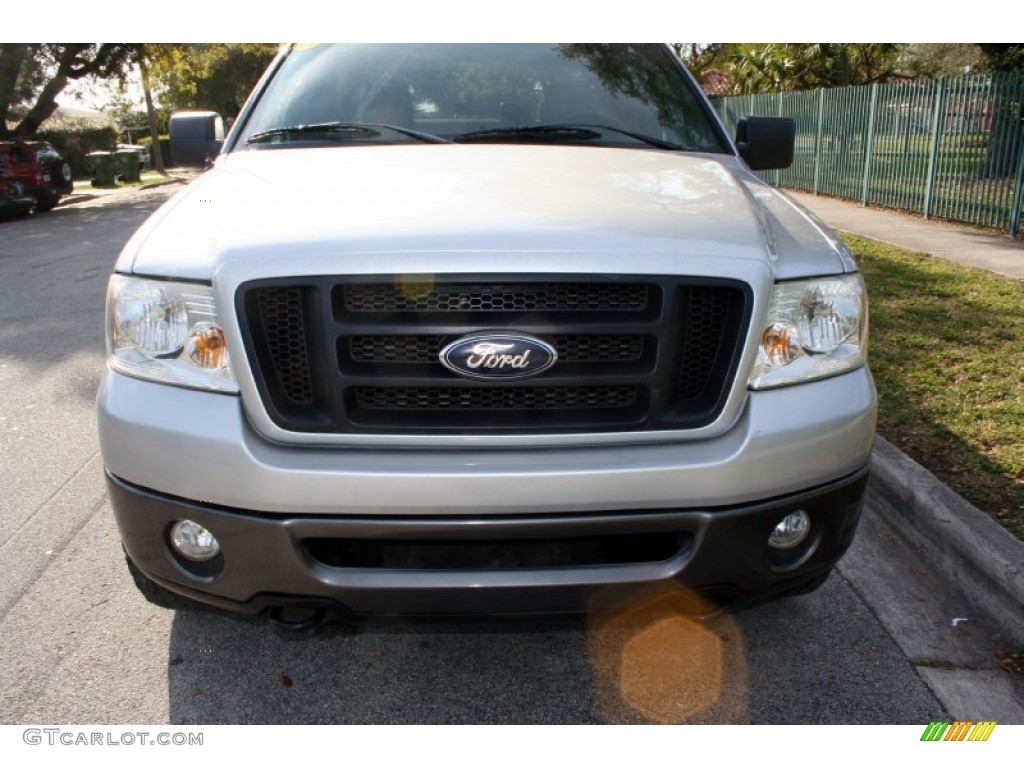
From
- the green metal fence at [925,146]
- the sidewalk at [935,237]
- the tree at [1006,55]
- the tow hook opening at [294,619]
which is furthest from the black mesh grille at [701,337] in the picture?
the tree at [1006,55]

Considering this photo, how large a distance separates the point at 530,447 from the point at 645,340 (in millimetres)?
385

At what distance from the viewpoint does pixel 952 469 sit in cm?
372

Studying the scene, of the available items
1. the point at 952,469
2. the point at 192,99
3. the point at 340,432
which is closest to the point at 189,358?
the point at 340,432

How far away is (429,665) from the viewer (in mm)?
2617

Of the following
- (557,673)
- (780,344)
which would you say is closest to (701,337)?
(780,344)

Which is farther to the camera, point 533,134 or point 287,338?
point 533,134

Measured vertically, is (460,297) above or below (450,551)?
above

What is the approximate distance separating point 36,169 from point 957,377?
18.9 metres

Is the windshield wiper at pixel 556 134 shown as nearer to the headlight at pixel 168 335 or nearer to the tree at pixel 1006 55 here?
the headlight at pixel 168 335

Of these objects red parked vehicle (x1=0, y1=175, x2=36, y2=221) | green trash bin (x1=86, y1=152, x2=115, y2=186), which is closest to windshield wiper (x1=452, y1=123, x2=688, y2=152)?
red parked vehicle (x1=0, y1=175, x2=36, y2=221)

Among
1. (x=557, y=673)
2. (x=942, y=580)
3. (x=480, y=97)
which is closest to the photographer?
(x=557, y=673)

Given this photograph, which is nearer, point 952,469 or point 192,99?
point 952,469

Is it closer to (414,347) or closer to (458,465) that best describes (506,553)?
(458,465)

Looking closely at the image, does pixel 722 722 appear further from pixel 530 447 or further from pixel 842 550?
pixel 530 447
